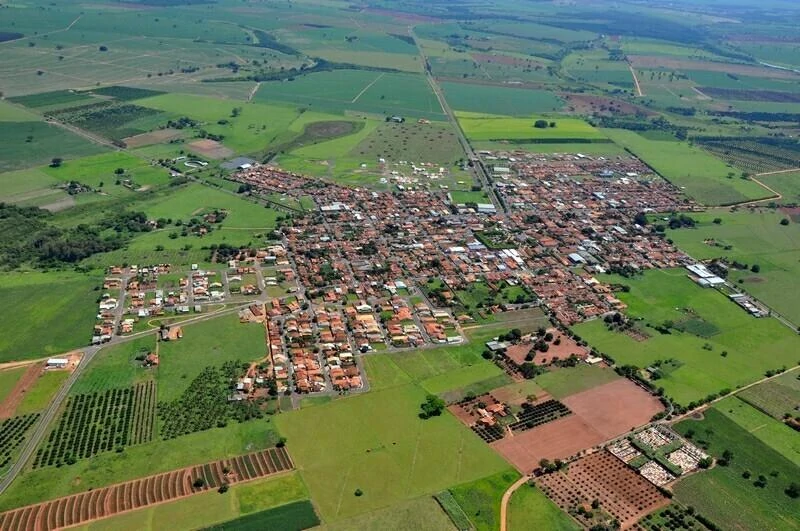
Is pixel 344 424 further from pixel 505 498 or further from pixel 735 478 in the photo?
pixel 735 478

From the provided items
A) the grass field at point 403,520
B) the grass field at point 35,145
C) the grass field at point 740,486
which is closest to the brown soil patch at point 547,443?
the grass field at point 740,486

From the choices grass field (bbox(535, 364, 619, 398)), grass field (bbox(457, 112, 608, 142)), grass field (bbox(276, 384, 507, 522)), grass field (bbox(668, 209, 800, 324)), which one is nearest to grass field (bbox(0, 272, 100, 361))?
grass field (bbox(276, 384, 507, 522))

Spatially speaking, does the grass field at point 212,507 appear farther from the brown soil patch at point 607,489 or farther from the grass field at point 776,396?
the grass field at point 776,396

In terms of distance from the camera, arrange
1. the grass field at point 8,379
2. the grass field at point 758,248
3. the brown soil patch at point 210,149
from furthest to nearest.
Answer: the brown soil patch at point 210,149
the grass field at point 758,248
the grass field at point 8,379

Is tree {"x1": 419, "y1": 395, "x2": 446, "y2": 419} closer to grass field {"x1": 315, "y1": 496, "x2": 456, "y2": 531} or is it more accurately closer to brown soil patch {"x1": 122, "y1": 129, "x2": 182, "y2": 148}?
grass field {"x1": 315, "y1": 496, "x2": 456, "y2": 531}

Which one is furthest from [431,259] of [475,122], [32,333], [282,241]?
[475,122]
